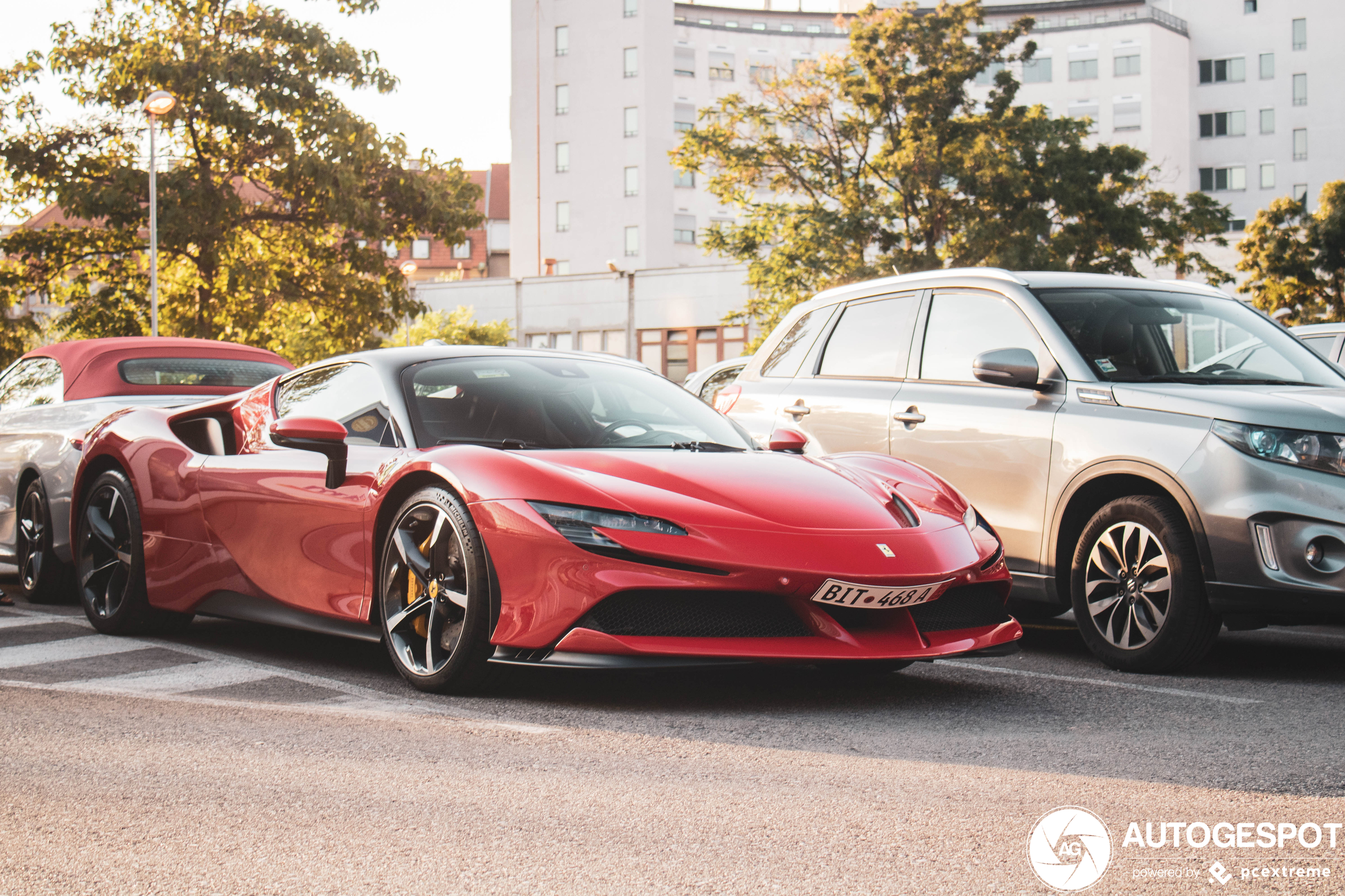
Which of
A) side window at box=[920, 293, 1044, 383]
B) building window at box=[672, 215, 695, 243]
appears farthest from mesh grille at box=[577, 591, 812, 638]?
building window at box=[672, 215, 695, 243]

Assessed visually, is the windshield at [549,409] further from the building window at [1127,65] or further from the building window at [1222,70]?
the building window at [1222,70]

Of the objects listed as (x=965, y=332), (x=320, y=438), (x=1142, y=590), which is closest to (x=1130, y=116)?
(x=965, y=332)

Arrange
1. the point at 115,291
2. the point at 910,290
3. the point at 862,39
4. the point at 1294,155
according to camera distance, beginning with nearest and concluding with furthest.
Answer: the point at 910,290, the point at 115,291, the point at 862,39, the point at 1294,155

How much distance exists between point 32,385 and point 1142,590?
6.71 meters

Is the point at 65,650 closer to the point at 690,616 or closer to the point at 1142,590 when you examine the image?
the point at 690,616

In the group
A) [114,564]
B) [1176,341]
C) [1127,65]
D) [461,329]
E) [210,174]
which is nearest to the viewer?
[1176,341]

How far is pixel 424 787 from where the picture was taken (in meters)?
3.66

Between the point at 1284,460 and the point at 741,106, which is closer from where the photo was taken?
the point at 1284,460

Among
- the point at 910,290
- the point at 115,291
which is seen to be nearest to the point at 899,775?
the point at 910,290

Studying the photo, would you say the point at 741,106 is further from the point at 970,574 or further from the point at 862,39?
the point at 970,574

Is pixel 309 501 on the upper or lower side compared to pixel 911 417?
lower

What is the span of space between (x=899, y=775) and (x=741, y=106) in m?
32.5

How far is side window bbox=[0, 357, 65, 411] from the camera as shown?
8.55 meters

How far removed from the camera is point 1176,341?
6.55 meters
